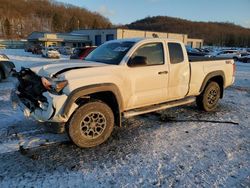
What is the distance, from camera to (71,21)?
15075cm

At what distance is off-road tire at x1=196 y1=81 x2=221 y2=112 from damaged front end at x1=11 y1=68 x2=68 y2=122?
13.4 ft

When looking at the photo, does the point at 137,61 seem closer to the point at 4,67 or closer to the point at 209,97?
the point at 209,97

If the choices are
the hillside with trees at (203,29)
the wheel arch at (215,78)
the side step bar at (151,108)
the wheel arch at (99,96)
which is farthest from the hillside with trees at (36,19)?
the wheel arch at (99,96)

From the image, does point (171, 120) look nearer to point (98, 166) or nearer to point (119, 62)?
point (119, 62)

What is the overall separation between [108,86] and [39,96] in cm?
115

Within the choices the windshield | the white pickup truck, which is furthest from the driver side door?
the windshield

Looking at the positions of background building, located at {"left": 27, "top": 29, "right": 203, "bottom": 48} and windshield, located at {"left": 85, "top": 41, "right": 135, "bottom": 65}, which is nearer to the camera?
windshield, located at {"left": 85, "top": 41, "right": 135, "bottom": 65}

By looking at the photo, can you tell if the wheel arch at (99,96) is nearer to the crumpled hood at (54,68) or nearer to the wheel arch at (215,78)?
the crumpled hood at (54,68)

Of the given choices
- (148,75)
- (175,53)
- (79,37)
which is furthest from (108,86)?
(79,37)

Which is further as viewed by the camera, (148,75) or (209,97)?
(209,97)

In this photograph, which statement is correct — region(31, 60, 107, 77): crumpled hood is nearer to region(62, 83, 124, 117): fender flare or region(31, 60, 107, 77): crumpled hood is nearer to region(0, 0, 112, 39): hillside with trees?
region(62, 83, 124, 117): fender flare

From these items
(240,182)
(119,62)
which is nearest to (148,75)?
(119,62)

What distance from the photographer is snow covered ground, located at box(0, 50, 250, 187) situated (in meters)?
3.63

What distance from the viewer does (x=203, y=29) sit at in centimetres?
17712
